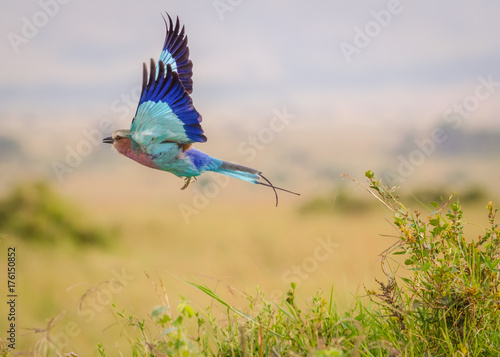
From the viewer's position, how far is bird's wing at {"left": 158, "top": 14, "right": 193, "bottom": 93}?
237 cm

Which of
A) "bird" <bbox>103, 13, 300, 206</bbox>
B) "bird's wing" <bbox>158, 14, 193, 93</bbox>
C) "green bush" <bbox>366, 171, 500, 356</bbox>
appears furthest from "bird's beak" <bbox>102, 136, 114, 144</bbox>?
"green bush" <bbox>366, 171, 500, 356</bbox>

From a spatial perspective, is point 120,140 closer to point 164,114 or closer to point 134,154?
point 134,154

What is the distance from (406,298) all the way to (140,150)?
4.41 feet

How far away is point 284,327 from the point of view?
2428mm

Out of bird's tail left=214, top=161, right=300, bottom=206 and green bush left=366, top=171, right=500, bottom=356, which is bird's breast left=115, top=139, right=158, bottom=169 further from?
green bush left=366, top=171, right=500, bottom=356

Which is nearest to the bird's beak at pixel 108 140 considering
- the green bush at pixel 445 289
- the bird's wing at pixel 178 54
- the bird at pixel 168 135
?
the bird at pixel 168 135

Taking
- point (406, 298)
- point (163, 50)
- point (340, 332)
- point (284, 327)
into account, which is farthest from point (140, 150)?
point (406, 298)

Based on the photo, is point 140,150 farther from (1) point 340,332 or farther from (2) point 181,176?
(1) point 340,332

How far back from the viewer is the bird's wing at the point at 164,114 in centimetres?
216

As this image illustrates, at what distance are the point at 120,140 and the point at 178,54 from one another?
48 centimetres

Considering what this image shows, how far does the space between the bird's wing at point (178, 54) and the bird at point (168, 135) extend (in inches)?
3.8

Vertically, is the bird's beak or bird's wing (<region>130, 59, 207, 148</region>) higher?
bird's wing (<region>130, 59, 207, 148</region>)

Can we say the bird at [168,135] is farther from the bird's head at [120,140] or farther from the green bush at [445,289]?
the green bush at [445,289]

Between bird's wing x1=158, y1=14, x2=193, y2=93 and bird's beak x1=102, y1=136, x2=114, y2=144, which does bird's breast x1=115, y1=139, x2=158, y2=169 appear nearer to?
bird's beak x1=102, y1=136, x2=114, y2=144
